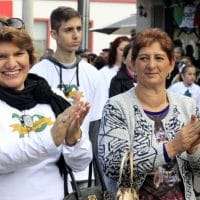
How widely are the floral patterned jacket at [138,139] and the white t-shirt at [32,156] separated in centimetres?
15

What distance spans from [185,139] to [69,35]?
2.52m

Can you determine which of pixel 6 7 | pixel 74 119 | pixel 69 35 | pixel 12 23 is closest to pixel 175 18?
pixel 69 35

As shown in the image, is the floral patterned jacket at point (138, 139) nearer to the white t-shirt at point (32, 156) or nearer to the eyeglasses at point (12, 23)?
the white t-shirt at point (32, 156)

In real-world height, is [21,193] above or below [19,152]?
below

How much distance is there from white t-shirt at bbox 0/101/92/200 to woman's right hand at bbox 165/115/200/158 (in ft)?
1.34

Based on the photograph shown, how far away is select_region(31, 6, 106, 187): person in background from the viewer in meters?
5.62

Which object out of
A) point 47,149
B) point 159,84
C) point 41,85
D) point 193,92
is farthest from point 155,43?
point 193,92

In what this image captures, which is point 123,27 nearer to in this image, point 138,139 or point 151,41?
point 151,41

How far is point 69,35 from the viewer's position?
5840 millimetres

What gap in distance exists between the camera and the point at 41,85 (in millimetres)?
3562

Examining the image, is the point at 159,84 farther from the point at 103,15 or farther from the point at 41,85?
the point at 103,15

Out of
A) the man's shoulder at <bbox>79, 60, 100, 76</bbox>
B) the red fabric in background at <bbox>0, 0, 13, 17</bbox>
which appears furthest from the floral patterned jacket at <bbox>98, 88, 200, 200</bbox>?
the red fabric in background at <bbox>0, 0, 13, 17</bbox>

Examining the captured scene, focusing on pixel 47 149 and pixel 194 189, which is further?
pixel 194 189

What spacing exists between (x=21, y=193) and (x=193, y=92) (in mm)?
8979
